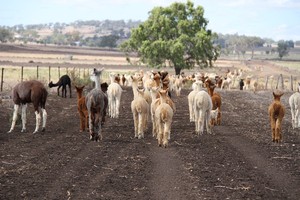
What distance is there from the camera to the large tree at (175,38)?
61344mm

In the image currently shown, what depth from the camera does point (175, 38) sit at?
64.2 metres

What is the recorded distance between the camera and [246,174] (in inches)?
528

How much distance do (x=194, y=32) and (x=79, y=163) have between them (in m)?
50.6

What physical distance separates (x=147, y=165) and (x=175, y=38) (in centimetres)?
5075

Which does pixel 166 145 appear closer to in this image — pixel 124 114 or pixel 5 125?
pixel 5 125

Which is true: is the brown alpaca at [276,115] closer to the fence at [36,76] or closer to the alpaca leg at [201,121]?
the alpaca leg at [201,121]

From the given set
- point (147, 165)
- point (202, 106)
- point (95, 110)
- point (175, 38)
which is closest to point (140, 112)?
point (95, 110)

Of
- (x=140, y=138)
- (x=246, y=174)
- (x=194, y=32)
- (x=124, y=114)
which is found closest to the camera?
(x=246, y=174)

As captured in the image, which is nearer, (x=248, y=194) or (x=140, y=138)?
(x=248, y=194)

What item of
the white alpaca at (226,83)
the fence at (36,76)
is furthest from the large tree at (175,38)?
the white alpaca at (226,83)

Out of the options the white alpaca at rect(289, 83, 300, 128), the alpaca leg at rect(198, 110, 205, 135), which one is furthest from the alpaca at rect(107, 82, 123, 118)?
the white alpaca at rect(289, 83, 300, 128)

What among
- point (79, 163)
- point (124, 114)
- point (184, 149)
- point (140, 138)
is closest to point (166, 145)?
point (184, 149)

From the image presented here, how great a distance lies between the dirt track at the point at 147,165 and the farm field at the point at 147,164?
0.02 m

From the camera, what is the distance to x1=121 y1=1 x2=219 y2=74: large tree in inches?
2415
